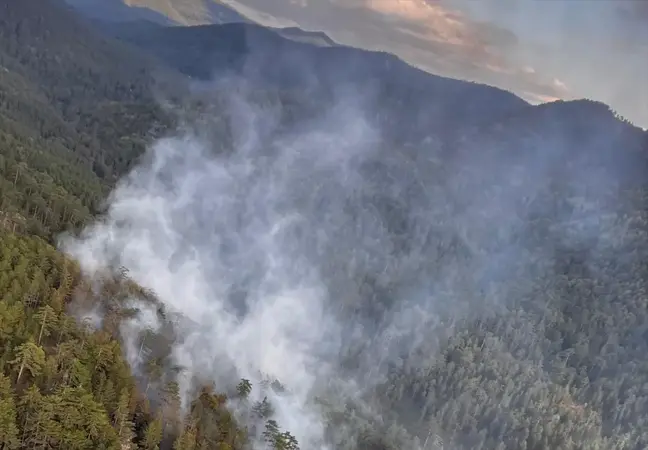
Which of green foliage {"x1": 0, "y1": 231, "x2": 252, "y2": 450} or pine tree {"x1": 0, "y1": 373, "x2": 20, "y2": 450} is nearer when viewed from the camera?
pine tree {"x1": 0, "y1": 373, "x2": 20, "y2": 450}

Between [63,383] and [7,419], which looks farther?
[63,383]

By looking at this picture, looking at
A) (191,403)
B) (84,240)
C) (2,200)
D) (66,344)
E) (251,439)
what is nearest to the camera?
(66,344)

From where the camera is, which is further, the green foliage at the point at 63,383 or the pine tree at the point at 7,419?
the green foliage at the point at 63,383

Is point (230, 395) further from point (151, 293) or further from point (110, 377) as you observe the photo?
point (110, 377)

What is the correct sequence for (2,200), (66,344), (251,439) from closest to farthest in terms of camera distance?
(66,344) < (251,439) < (2,200)

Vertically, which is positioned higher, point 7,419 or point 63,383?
point 7,419

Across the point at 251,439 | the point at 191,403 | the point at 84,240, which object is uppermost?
the point at 84,240

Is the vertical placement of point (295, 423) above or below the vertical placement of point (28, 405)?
below

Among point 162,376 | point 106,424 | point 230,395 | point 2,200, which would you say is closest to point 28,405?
point 106,424

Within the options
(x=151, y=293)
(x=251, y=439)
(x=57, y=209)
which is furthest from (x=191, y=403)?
(x=57, y=209)

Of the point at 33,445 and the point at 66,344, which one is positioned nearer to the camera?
the point at 33,445
